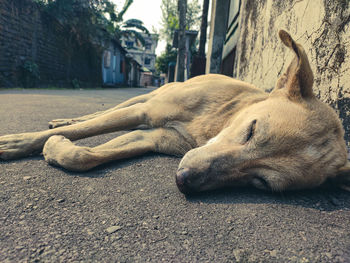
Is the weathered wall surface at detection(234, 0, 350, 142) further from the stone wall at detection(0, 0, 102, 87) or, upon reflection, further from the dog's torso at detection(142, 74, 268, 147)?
the stone wall at detection(0, 0, 102, 87)

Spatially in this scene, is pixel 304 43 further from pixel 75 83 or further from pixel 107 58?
pixel 107 58

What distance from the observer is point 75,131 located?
7.24 feet

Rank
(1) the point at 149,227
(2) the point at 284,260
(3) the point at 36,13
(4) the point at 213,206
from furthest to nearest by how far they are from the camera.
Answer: (3) the point at 36,13 < (4) the point at 213,206 < (1) the point at 149,227 < (2) the point at 284,260

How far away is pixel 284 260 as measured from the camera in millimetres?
1021

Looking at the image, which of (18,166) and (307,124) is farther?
(18,166)

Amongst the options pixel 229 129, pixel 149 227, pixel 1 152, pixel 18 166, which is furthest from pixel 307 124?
pixel 1 152

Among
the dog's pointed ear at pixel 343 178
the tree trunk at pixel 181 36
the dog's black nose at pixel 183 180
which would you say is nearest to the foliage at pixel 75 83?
the tree trunk at pixel 181 36

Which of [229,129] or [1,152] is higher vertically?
[229,129]

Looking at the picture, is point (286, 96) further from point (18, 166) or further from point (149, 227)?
point (18, 166)

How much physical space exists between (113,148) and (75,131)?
37 centimetres

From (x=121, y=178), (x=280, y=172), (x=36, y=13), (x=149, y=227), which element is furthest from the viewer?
(x=36, y=13)

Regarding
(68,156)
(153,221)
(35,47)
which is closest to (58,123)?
(68,156)

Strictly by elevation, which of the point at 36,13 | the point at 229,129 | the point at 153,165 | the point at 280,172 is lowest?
the point at 153,165

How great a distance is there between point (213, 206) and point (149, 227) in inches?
16.2
